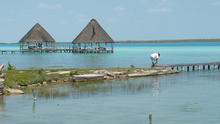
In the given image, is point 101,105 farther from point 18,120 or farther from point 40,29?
point 40,29

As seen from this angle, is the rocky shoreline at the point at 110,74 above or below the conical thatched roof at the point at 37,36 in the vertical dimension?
below

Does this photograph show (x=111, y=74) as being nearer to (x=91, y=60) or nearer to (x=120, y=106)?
(x=120, y=106)

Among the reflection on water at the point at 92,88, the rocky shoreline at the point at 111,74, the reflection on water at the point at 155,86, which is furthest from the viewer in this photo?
Answer: the rocky shoreline at the point at 111,74

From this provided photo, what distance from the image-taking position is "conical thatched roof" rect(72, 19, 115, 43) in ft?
278

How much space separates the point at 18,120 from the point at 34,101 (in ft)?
13.9

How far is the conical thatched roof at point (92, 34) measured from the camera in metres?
84.7

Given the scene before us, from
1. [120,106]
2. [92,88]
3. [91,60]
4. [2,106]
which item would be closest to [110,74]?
[92,88]

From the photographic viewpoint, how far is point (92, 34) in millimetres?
85500

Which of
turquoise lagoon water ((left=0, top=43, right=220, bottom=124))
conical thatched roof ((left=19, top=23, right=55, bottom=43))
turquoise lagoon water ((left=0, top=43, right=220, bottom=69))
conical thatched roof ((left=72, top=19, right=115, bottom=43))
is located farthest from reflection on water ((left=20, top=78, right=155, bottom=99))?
conical thatched roof ((left=19, top=23, right=55, bottom=43))

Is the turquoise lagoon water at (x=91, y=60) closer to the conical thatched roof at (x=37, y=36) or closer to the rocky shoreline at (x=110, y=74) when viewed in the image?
the conical thatched roof at (x=37, y=36)

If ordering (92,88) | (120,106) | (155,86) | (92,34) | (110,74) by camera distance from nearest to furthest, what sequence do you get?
(120,106)
(92,88)
(155,86)
(110,74)
(92,34)

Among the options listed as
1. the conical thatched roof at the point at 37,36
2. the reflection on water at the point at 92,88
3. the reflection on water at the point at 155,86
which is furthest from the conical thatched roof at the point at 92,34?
the reflection on water at the point at 92,88

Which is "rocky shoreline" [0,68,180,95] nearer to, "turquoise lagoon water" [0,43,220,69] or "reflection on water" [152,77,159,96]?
"reflection on water" [152,77,159,96]

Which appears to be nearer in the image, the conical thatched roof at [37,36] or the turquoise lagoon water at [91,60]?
the turquoise lagoon water at [91,60]
